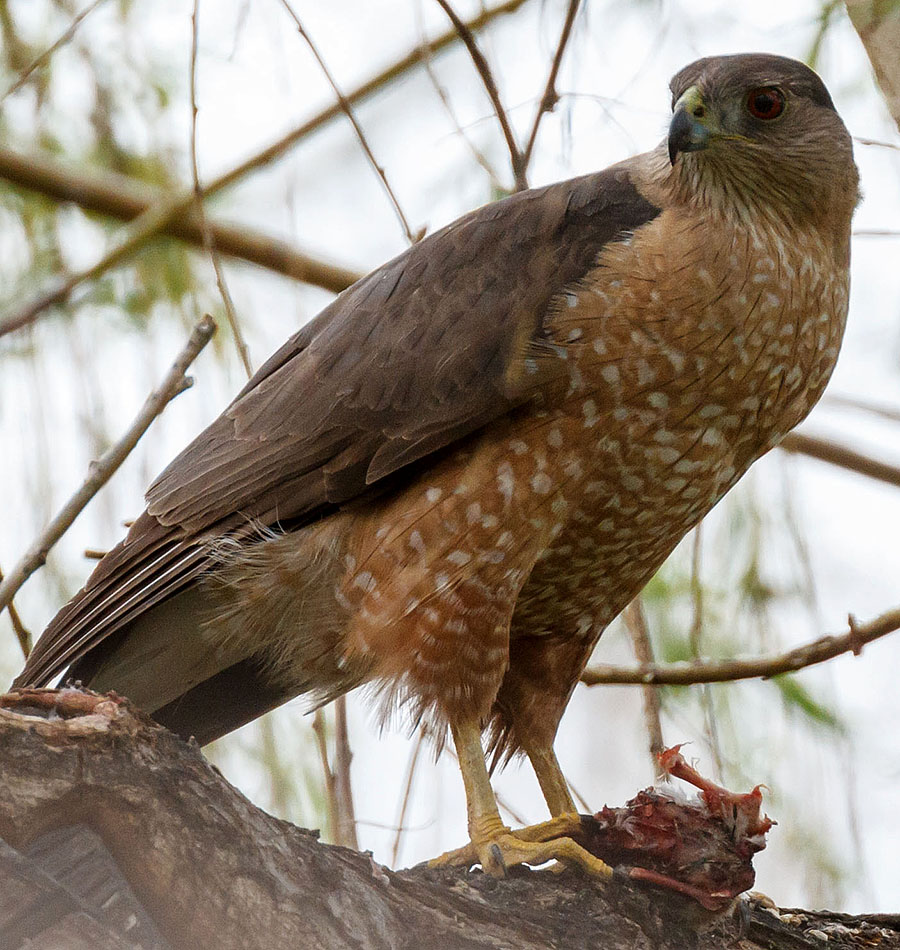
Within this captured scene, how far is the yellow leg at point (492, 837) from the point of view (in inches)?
115

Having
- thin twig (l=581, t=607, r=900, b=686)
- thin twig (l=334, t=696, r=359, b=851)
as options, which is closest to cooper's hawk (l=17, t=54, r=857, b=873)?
thin twig (l=334, t=696, r=359, b=851)

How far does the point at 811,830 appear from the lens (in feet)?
12.3

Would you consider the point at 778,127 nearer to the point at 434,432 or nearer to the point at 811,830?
the point at 434,432

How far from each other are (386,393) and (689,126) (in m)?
1.04

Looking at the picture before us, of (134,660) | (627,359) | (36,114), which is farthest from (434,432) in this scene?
(36,114)

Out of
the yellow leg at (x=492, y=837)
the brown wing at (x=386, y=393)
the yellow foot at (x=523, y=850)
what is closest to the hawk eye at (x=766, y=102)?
the brown wing at (x=386, y=393)

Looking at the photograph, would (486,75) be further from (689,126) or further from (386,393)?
(386,393)

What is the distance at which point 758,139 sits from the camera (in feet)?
11.0

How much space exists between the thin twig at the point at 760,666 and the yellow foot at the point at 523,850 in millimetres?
404

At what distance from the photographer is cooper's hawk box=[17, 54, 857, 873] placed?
3080 millimetres

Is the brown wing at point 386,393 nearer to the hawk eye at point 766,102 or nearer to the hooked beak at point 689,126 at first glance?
the hooked beak at point 689,126

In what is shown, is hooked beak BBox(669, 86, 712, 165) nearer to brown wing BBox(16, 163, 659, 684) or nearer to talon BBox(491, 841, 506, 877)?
brown wing BBox(16, 163, 659, 684)

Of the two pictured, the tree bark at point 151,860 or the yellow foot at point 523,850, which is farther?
the yellow foot at point 523,850

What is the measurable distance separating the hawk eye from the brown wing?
1.22ft
